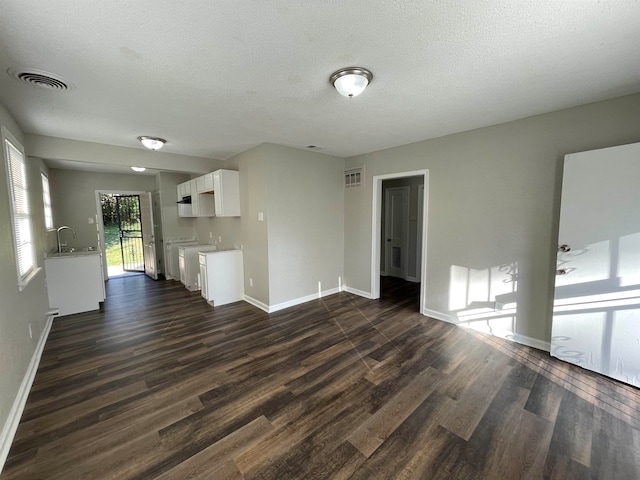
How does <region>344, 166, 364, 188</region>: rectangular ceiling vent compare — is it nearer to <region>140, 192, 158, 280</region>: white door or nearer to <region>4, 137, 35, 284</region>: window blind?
<region>4, 137, 35, 284</region>: window blind

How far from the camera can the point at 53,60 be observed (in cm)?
176

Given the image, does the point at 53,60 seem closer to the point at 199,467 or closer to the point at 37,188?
the point at 199,467

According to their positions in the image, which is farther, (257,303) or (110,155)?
(257,303)

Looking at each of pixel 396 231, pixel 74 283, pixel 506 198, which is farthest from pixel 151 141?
pixel 396 231

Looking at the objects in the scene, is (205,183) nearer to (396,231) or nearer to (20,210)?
(20,210)

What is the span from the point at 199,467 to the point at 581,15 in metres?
3.33

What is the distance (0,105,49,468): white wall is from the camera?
181cm

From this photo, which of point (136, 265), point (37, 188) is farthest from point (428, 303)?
point (136, 265)

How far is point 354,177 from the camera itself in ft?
15.5

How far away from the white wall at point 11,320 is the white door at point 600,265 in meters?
4.52

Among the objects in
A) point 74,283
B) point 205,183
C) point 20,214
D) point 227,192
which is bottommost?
point 74,283

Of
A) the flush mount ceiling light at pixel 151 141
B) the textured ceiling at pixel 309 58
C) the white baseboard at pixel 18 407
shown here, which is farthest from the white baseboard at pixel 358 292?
the white baseboard at pixel 18 407

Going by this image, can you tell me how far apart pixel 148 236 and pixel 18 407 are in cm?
518

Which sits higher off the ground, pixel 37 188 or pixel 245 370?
pixel 37 188
